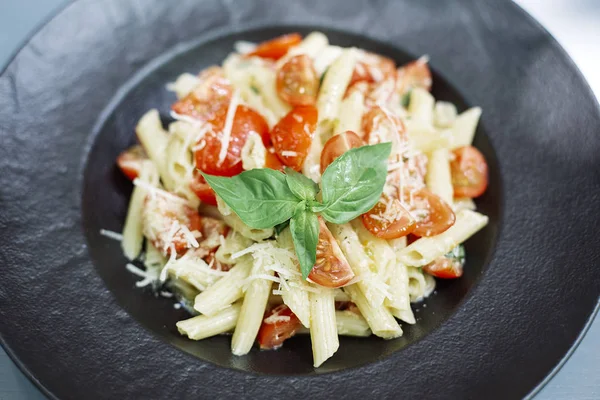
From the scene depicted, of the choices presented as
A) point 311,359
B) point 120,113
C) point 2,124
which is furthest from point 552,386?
point 2,124

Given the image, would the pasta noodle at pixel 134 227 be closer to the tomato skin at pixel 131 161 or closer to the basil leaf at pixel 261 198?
the tomato skin at pixel 131 161

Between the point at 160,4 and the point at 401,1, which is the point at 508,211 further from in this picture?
the point at 160,4

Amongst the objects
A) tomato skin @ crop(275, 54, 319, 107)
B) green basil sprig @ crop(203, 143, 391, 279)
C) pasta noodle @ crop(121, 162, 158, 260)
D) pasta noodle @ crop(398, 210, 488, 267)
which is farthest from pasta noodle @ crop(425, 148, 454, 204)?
pasta noodle @ crop(121, 162, 158, 260)

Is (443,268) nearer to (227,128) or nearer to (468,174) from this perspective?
(468,174)

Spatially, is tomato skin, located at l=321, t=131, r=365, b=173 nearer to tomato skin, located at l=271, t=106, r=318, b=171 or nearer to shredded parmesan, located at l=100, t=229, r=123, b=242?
tomato skin, located at l=271, t=106, r=318, b=171

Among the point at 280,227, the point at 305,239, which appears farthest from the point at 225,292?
the point at 305,239

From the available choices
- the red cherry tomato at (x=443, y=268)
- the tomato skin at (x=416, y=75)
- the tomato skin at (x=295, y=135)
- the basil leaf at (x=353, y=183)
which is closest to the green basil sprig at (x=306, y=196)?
the basil leaf at (x=353, y=183)

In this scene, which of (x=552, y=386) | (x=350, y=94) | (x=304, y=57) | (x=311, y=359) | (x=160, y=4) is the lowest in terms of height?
(x=552, y=386)
